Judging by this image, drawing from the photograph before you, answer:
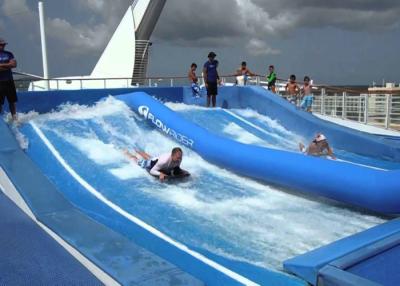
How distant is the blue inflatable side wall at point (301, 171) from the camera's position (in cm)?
461

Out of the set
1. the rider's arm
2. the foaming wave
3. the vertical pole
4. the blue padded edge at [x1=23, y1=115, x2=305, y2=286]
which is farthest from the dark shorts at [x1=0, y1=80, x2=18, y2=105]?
the vertical pole

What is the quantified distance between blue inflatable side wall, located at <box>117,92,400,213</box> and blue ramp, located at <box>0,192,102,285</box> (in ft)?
10.5

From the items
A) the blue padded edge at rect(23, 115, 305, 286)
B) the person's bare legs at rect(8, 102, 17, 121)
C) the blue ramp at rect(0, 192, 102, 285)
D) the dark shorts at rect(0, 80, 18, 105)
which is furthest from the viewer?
the person's bare legs at rect(8, 102, 17, 121)

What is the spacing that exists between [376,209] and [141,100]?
5902mm

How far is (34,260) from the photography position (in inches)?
120

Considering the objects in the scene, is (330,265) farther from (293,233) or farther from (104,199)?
(104,199)

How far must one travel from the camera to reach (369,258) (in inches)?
126

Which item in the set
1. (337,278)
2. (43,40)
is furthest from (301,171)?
(43,40)

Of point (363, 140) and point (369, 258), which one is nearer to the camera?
point (369, 258)

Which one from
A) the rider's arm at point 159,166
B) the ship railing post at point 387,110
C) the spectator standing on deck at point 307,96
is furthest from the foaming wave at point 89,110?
the ship railing post at point 387,110

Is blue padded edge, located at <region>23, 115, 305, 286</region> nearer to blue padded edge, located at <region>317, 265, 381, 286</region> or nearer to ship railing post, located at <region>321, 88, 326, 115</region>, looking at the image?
blue padded edge, located at <region>317, 265, 381, 286</region>

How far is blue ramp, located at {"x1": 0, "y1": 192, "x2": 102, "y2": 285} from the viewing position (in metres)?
2.77

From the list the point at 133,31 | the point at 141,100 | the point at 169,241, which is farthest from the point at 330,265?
the point at 133,31

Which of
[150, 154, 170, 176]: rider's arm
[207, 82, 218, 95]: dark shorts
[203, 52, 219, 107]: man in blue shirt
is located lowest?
[150, 154, 170, 176]: rider's arm
